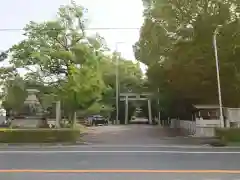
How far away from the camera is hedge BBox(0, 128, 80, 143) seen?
2395 centimetres

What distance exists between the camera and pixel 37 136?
2408 centimetres

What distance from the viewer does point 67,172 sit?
416 inches

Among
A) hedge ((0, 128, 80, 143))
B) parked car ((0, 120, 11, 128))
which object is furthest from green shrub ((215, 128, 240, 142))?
parked car ((0, 120, 11, 128))

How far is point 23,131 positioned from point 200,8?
1717cm

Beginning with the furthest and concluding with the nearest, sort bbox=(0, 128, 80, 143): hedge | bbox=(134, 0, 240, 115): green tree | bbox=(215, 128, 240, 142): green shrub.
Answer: bbox=(134, 0, 240, 115): green tree
bbox=(0, 128, 80, 143): hedge
bbox=(215, 128, 240, 142): green shrub

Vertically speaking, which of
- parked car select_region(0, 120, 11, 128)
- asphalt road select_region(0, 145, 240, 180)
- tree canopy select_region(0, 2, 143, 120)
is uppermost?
tree canopy select_region(0, 2, 143, 120)

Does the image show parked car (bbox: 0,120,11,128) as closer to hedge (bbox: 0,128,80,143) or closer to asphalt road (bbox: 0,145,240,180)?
hedge (bbox: 0,128,80,143)

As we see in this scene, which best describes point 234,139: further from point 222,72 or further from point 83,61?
point 83,61

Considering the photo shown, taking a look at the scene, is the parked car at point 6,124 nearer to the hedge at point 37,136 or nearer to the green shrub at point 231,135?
the hedge at point 37,136

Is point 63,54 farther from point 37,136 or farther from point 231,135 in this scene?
point 231,135

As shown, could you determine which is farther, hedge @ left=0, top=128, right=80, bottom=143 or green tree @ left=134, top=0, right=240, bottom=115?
green tree @ left=134, top=0, right=240, bottom=115

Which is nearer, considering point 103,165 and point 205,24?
point 103,165

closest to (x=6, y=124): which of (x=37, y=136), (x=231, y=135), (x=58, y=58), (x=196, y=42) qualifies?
(x=58, y=58)

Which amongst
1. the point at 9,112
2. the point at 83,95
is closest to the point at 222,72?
the point at 83,95
